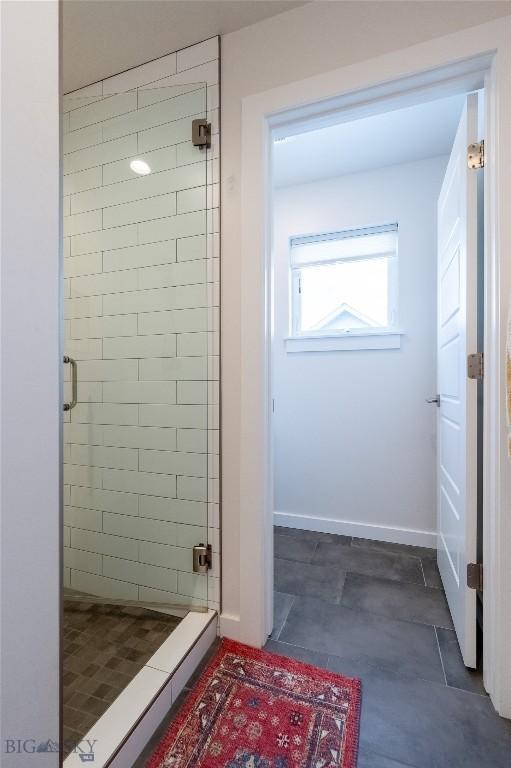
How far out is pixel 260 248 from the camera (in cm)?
140

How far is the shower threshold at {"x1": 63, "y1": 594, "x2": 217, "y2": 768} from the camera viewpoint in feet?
3.12

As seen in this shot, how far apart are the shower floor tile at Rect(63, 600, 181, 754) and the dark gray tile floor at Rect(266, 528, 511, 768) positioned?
497 millimetres

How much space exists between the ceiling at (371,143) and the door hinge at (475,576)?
2.05m

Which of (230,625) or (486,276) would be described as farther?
(230,625)

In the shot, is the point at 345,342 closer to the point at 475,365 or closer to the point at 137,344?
the point at 475,365

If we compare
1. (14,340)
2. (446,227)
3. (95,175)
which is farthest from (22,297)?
(446,227)

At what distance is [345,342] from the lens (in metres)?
2.50

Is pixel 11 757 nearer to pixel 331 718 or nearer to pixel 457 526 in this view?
pixel 331 718

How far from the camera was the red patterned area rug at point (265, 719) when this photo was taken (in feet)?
3.21

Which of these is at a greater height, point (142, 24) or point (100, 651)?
point (142, 24)

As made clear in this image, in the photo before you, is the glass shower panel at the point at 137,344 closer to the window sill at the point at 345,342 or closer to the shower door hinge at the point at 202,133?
the shower door hinge at the point at 202,133

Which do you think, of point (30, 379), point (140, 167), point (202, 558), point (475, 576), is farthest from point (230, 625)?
point (140, 167)

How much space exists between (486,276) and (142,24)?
65.1 inches

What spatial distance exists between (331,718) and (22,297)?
1413 millimetres
